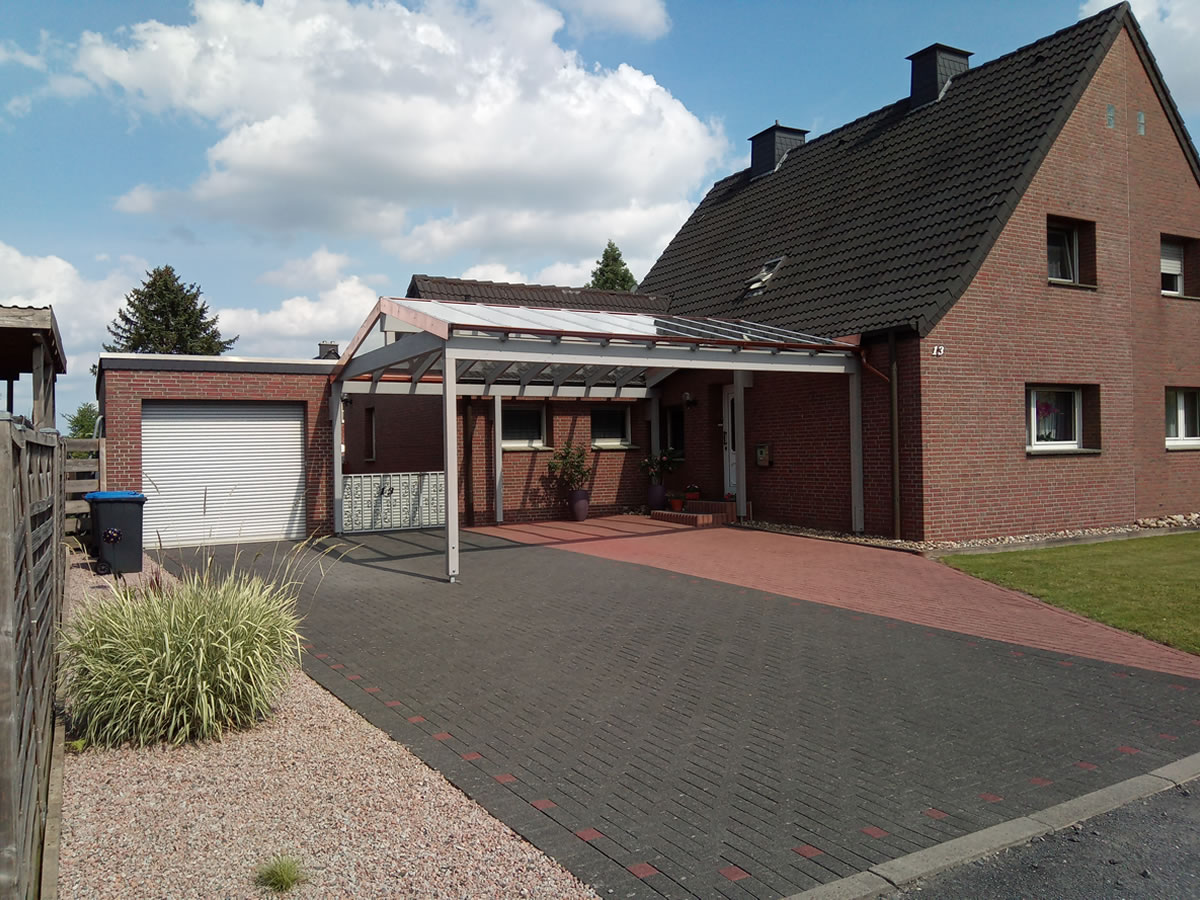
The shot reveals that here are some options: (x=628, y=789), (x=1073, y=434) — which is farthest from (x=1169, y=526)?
(x=628, y=789)

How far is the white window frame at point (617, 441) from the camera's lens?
1908 cm

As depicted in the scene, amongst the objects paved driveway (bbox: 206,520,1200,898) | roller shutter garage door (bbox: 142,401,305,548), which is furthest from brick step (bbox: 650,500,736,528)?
roller shutter garage door (bbox: 142,401,305,548)

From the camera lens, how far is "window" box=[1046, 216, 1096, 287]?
15164mm

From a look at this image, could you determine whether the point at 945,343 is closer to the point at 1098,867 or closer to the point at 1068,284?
the point at 1068,284

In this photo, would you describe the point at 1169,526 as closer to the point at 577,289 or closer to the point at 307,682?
the point at 577,289

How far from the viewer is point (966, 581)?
10.6m

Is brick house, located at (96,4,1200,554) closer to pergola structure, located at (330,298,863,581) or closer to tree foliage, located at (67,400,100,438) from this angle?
pergola structure, located at (330,298,863,581)

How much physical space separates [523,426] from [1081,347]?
10256 millimetres

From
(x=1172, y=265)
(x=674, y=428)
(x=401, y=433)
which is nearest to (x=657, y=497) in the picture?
(x=674, y=428)

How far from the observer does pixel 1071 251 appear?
15.5 m

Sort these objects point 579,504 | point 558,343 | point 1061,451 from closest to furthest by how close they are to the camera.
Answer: point 558,343 → point 1061,451 → point 579,504

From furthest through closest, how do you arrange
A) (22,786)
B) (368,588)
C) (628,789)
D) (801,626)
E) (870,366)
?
(870,366)
(368,588)
(801,626)
(628,789)
(22,786)

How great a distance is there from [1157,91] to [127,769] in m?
19.1

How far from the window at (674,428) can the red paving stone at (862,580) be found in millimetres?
2964
